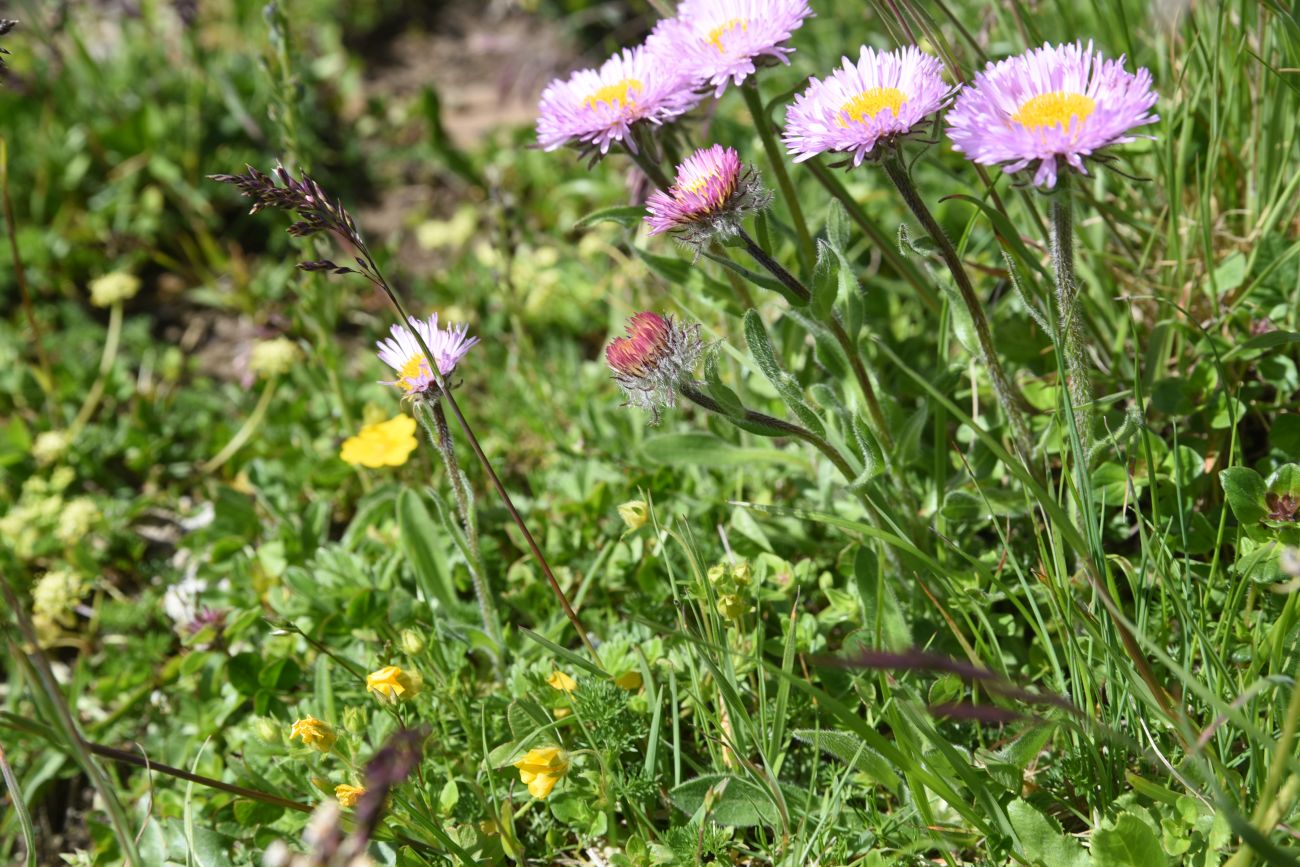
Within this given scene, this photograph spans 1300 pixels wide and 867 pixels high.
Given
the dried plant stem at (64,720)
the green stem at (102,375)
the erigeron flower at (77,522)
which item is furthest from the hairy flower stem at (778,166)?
the green stem at (102,375)

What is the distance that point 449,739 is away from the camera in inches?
80.4

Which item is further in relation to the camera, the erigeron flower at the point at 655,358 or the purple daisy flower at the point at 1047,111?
the erigeron flower at the point at 655,358

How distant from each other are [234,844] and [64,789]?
710 millimetres

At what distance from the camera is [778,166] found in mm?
2139

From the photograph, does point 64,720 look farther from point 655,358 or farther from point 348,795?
point 655,358

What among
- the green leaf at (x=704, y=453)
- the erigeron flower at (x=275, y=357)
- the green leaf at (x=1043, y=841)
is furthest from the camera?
the erigeron flower at (x=275, y=357)

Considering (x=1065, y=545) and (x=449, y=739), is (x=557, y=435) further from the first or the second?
(x=1065, y=545)

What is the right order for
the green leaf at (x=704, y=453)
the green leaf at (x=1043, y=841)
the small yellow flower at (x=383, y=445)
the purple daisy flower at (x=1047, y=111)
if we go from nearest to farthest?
1. the purple daisy flower at (x=1047, y=111)
2. the green leaf at (x=1043, y=841)
3. the green leaf at (x=704, y=453)
4. the small yellow flower at (x=383, y=445)

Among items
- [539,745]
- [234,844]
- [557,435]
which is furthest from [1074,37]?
[234,844]

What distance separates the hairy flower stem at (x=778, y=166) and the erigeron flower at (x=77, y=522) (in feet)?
6.14

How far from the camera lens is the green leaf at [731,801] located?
5.67 feet

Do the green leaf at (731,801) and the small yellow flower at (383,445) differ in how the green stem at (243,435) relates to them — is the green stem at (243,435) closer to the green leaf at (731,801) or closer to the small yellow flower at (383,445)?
the small yellow flower at (383,445)

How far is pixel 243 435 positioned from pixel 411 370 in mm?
1448

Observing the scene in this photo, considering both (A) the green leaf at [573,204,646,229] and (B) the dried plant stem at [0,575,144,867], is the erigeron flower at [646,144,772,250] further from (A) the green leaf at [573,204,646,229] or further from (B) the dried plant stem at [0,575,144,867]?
(B) the dried plant stem at [0,575,144,867]
